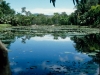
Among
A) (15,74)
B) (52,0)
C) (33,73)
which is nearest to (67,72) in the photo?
(33,73)

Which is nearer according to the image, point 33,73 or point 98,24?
point 33,73

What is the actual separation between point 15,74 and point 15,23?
191 ft

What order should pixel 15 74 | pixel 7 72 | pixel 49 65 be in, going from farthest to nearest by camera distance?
pixel 49 65 → pixel 15 74 → pixel 7 72

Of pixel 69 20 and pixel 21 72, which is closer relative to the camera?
pixel 21 72

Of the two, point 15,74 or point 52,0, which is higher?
point 52,0

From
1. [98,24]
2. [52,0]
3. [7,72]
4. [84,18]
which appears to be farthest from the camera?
[84,18]

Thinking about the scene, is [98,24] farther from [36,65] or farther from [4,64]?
[4,64]

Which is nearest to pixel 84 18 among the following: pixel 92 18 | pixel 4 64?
pixel 92 18

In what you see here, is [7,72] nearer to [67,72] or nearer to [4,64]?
[4,64]

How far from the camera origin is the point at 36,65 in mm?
9789

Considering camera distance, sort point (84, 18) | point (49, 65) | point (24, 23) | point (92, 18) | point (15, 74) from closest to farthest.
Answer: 1. point (15, 74)
2. point (49, 65)
3. point (92, 18)
4. point (84, 18)
5. point (24, 23)

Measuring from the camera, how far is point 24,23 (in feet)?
238

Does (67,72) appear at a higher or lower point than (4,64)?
lower

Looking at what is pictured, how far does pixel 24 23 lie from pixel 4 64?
68914mm
